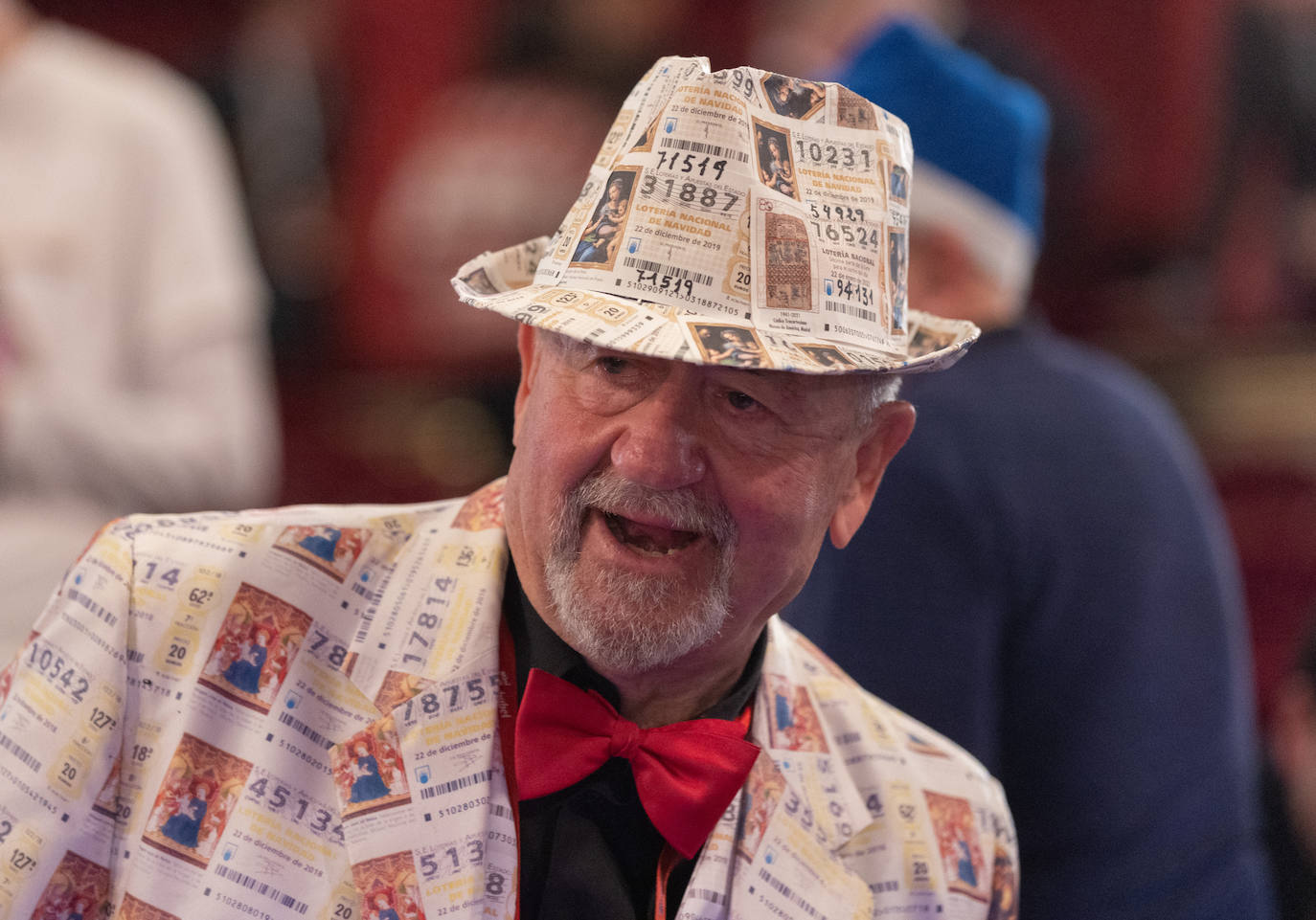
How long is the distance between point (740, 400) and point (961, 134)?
1.09 m

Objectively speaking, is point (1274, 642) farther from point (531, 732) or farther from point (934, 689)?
point (531, 732)

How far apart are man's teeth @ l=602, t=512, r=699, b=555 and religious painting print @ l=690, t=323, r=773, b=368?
18 centimetres

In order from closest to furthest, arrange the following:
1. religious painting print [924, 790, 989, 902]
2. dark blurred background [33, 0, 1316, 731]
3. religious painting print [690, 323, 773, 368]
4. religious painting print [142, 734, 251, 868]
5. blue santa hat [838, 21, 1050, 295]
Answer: religious painting print [690, 323, 773, 368]
religious painting print [142, 734, 251, 868]
religious painting print [924, 790, 989, 902]
blue santa hat [838, 21, 1050, 295]
dark blurred background [33, 0, 1316, 731]

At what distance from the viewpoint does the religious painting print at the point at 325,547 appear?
4.71 ft

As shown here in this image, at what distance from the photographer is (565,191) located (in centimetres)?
453

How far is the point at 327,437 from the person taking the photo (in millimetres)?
4527

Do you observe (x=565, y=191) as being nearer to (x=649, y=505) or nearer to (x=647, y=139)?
(x=647, y=139)

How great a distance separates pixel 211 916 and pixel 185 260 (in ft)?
4.82

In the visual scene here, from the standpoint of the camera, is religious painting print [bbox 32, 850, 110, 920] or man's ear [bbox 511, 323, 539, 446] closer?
religious painting print [bbox 32, 850, 110, 920]

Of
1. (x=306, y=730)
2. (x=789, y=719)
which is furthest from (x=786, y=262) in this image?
(x=306, y=730)

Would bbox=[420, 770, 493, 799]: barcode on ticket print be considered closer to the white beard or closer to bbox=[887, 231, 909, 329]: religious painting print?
the white beard

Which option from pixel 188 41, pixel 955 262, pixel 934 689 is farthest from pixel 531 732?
pixel 188 41

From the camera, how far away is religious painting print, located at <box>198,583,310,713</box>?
137 cm

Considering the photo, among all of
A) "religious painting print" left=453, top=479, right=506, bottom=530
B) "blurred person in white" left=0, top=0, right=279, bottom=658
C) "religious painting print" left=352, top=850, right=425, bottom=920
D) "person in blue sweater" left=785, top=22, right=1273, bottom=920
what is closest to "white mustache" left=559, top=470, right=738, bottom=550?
"religious painting print" left=453, top=479, right=506, bottom=530
